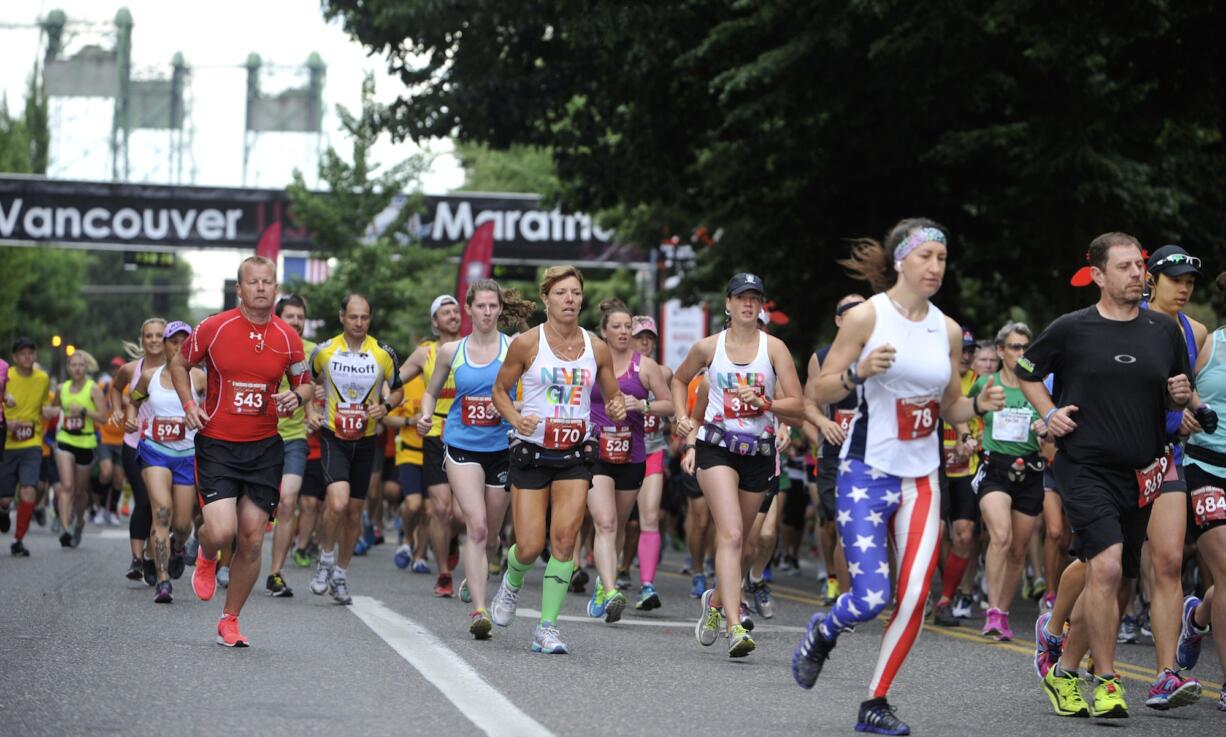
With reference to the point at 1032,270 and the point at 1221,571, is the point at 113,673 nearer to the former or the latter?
the point at 1221,571

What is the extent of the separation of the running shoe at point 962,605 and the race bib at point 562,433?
493 cm

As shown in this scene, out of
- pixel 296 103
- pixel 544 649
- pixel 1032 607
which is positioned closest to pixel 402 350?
pixel 1032 607

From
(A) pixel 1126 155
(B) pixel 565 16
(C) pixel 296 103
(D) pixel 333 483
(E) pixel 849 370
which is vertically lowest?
(D) pixel 333 483

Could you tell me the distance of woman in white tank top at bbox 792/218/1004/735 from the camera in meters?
7.88

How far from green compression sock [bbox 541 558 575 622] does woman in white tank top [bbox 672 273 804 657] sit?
903mm

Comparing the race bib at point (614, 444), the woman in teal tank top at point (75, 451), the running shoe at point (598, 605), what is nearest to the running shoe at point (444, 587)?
the race bib at point (614, 444)

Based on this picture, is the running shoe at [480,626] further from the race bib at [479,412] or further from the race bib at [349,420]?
the race bib at [349,420]

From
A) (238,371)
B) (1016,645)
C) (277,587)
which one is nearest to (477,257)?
(277,587)

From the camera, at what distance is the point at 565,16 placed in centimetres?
2162

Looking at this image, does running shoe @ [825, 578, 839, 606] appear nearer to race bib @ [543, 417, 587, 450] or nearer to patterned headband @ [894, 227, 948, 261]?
race bib @ [543, 417, 587, 450]

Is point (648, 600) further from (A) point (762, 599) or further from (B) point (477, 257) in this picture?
(B) point (477, 257)

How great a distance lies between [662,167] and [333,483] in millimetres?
11344

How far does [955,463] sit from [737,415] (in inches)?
141

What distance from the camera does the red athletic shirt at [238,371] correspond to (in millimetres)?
10641
